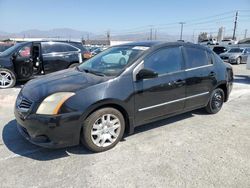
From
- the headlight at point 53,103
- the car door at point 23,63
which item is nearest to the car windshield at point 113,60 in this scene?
the headlight at point 53,103

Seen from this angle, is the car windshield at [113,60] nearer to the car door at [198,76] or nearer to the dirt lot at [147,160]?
the car door at [198,76]

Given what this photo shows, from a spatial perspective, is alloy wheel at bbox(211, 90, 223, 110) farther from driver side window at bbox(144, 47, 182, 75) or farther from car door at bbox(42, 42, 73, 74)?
car door at bbox(42, 42, 73, 74)

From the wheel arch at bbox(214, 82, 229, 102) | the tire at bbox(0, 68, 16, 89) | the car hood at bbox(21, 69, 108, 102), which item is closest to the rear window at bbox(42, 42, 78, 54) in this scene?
the tire at bbox(0, 68, 16, 89)

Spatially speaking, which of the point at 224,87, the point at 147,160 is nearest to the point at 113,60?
the point at 147,160

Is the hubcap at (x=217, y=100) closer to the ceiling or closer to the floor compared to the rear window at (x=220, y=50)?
closer to the ceiling

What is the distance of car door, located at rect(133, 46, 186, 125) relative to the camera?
12.1 ft

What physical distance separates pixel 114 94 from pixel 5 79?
19.1 ft

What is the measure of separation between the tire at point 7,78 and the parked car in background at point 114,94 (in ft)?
14.7

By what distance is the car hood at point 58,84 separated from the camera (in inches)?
127

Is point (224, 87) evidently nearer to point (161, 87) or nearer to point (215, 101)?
point (215, 101)

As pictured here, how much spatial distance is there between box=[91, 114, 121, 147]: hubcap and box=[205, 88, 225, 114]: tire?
2.43m

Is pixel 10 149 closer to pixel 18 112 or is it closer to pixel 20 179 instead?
pixel 18 112

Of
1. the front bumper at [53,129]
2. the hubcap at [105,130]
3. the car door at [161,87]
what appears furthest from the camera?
the car door at [161,87]

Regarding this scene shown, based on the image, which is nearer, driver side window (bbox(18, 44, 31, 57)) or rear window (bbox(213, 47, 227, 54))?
driver side window (bbox(18, 44, 31, 57))
